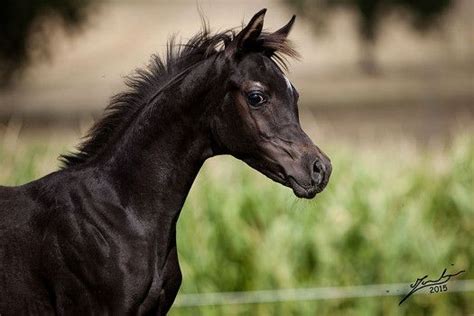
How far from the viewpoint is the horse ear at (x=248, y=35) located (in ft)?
9.83

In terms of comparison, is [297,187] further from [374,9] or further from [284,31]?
[374,9]

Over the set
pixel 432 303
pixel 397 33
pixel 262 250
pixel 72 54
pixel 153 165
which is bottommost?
pixel 397 33

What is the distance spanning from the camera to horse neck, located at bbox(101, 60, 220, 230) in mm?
3086

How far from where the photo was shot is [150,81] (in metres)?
3.29

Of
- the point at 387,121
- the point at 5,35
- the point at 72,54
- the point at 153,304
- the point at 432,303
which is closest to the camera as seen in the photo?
the point at 153,304

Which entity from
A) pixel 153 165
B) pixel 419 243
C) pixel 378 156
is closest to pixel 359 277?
pixel 419 243

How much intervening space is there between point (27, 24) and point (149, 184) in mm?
22605

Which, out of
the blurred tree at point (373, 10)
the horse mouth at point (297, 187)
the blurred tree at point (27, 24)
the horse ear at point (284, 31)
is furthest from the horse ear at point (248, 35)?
the blurred tree at point (373, 10)

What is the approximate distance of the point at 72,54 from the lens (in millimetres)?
37812

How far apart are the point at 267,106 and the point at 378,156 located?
5830 millimetres

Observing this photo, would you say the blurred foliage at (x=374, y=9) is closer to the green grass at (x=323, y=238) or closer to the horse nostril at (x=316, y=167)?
the green grass at (x=323, y=238)

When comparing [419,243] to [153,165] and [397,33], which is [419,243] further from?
[397,33]

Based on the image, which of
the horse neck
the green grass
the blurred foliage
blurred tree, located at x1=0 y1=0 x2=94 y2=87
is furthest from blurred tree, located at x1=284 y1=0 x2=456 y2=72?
the horse neck

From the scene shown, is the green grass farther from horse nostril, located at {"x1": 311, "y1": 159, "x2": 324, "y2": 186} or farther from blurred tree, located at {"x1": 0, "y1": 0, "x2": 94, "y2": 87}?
blurred tree, located at {"x1": 0, "y1": 0, "x2": 94, "y2": 87}
